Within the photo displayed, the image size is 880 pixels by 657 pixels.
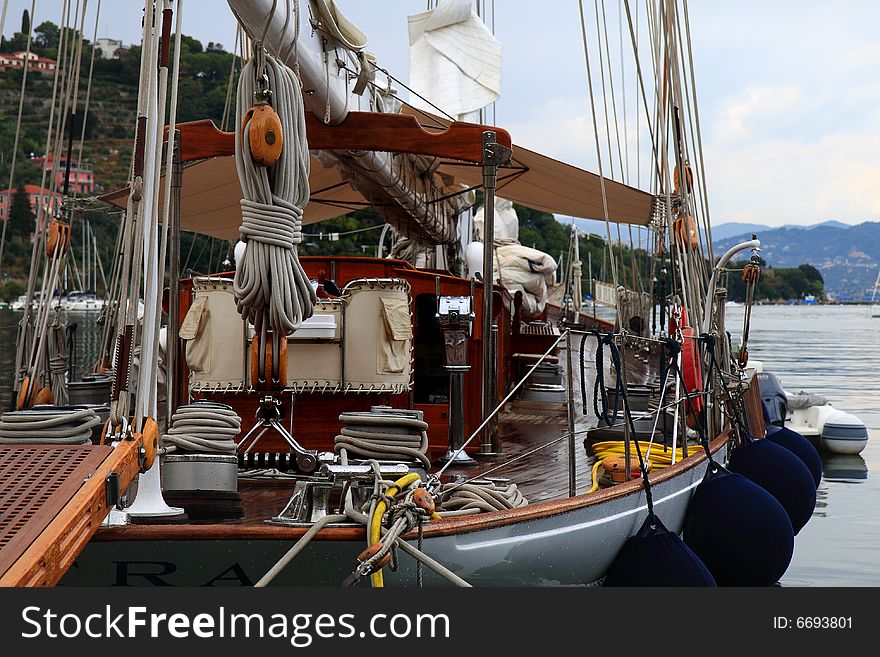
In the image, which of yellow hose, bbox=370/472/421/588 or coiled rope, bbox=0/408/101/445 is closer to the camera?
yellow hose, bbox=370/472/421/588

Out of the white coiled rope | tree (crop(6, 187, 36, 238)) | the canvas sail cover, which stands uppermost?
tree (crop(6, 187, 36, 238))

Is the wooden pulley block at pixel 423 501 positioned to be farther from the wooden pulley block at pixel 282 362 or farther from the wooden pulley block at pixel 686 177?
the wooden pulley block at pixel 686 177

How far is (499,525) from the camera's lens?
460 cm

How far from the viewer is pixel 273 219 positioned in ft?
16.0

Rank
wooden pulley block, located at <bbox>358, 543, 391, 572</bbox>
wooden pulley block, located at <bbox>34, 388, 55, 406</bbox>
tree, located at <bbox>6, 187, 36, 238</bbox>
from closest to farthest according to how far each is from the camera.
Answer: wooden pulley block, located at <bbox>358, 543, 391, 572</bbox> → wooden pulley block, located at <bbox>34, 388, 55, 406</bbox> → tree, located at <bbox>6, 187, 36, 238</bbox>

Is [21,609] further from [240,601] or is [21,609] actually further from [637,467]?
[637,467]

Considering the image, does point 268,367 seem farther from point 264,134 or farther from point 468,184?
point 468,184

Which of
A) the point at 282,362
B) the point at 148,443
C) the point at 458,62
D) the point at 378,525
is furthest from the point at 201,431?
the point at 458,62

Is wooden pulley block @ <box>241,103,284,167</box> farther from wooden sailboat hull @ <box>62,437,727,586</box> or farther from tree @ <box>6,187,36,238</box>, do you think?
tree @ <box>6,187,36,238</box>

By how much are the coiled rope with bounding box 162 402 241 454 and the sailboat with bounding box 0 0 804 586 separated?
1cm

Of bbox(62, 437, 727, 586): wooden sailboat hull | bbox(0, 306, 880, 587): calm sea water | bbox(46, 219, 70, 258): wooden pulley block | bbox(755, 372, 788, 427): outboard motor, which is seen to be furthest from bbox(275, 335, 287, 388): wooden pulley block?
bbox(755, 372, 788, 427): outboard motor

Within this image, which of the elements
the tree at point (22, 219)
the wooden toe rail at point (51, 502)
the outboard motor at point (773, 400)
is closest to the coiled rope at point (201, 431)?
the wooden toe rail at point (51, 502)

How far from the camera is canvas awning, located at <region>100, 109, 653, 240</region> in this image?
9281 millimetres

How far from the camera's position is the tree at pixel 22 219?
Answer: 29.8 meters
